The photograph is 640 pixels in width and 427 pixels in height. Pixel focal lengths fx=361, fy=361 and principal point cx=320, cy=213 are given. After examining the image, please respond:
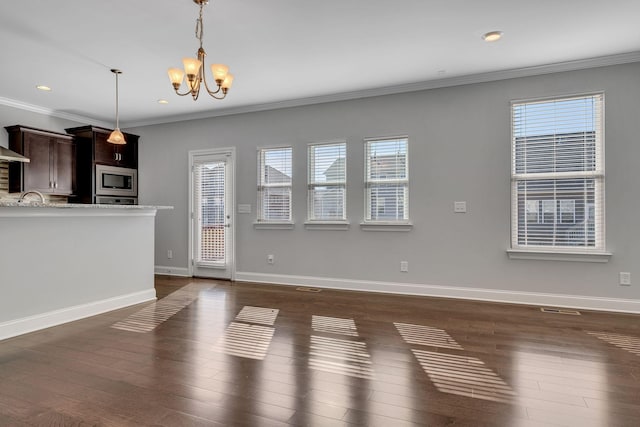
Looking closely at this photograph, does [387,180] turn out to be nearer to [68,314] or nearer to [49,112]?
[68,314]

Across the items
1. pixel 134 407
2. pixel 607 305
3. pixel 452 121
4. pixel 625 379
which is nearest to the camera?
pixel 134 407

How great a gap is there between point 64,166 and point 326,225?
4343 millimetres

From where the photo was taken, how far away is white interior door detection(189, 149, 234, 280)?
19.5ft

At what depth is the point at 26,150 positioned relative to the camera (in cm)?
530

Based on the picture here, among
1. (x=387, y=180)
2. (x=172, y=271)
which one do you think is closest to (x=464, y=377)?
(x=387, y=180)

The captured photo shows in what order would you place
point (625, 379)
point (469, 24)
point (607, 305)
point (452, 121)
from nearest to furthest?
1. point (625, 379)
2. point (469, 24)
3. point (607, 305)
4. point (452, 121)

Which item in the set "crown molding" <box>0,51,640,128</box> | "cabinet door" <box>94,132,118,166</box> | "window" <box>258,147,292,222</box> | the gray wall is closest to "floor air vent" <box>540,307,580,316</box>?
the gray wall

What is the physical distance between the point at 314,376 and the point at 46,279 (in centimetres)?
282

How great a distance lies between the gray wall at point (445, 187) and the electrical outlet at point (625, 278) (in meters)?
0.05

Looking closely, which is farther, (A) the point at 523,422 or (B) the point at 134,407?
(B) the point at 134,407

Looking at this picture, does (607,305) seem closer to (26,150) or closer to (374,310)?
(374,310)

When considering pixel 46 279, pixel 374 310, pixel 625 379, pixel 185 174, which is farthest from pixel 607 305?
pixel 185 174

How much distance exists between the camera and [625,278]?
393 cm

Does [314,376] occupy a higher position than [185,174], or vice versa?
→ [185,174]
